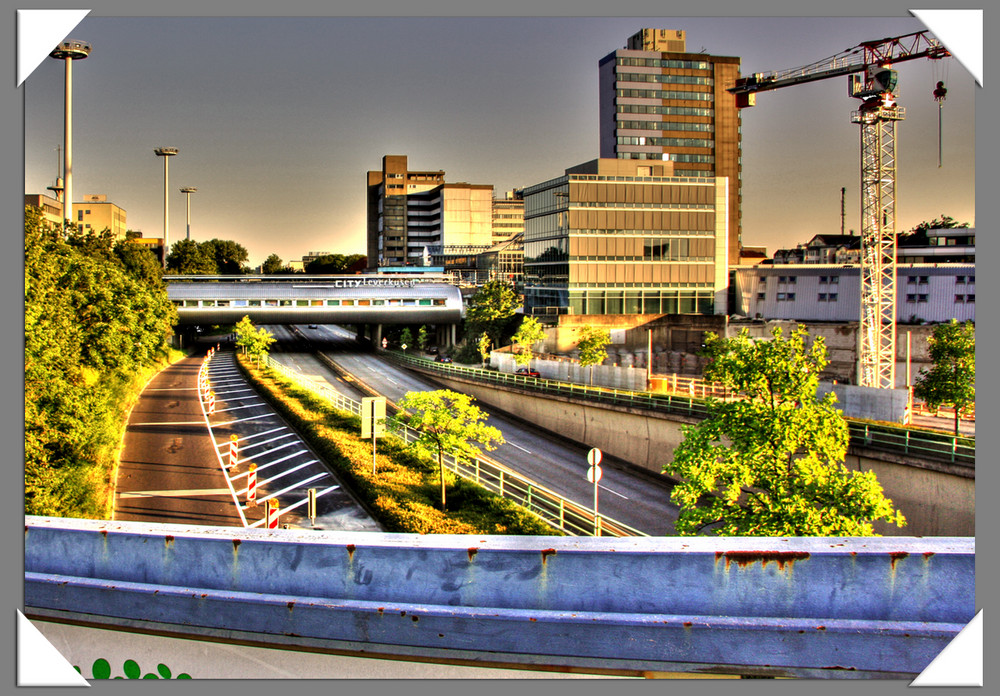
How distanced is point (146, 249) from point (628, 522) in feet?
41.6

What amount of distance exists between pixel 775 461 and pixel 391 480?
586cm

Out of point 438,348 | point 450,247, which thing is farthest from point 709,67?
point 438,348

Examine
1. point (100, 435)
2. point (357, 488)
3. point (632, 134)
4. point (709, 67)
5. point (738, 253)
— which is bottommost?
point (357, 488)

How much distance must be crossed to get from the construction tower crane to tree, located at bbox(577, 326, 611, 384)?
8845 millimetres

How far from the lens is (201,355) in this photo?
52.6ft

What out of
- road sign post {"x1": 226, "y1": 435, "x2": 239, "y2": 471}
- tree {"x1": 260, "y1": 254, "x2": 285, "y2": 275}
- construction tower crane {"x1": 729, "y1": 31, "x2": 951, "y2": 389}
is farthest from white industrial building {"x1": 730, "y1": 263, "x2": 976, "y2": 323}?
road sign post {"x1": 226, "y1": 435, "x2": 239, "y2": 471}

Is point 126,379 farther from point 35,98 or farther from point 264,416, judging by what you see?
point 35,98

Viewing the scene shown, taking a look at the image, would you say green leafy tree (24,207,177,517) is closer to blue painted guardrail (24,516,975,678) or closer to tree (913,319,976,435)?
blue painted guardrail (24,516,975,678)

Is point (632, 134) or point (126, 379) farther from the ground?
point (632, 134)

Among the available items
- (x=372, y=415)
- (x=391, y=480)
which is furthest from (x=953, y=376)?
(x=372, y=415)

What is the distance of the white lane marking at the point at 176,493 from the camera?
1134 cm

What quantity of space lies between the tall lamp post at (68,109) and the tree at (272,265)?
318 cm

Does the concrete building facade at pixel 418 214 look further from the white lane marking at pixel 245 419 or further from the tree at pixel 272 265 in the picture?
the white lane marking at pixel 245 419

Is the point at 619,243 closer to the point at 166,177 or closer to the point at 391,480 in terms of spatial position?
the point at 391,480
